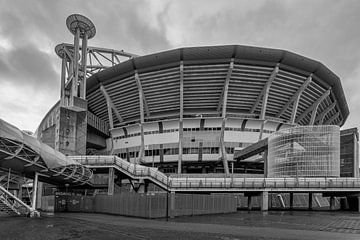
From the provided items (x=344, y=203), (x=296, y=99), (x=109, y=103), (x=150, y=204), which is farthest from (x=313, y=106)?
(x=150, y=204)

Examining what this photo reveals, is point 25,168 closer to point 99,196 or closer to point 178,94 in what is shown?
point 99,196

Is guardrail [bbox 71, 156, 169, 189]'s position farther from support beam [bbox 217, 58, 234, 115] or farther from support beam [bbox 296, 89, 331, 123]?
support beam [bbox 296, 89, 331, 123]

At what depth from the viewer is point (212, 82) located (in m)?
78.4

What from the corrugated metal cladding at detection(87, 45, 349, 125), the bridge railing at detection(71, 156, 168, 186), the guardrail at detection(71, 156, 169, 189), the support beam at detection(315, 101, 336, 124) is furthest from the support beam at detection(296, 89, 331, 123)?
the guardrail at detection(71, 156, 169, 189)

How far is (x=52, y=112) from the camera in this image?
9456cm

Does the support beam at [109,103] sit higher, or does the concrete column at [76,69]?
the concrete column at [76,69]

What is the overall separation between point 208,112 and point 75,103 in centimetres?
3043

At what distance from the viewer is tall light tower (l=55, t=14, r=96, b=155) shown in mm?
72375

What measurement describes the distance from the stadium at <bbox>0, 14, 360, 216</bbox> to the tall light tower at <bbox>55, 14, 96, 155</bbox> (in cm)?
21

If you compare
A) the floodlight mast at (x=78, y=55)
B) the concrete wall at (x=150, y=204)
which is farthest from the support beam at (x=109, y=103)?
the concrete wall at (x=150, y=204)

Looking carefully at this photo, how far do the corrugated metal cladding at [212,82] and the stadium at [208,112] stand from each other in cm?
22

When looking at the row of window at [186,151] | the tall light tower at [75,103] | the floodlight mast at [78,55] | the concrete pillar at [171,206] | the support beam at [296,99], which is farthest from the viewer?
the row of window at [186,151]

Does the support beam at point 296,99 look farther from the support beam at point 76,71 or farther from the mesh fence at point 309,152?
the support beam at point 76,71

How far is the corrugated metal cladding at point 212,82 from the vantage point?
73.5 m
